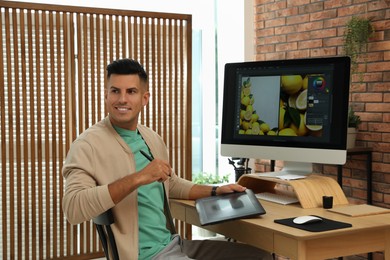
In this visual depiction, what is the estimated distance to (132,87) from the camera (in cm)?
269

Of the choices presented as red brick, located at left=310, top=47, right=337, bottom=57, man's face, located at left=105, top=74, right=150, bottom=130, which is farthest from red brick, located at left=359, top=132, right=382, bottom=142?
man's face, located at left=105, top=74, right=150, bottom=130

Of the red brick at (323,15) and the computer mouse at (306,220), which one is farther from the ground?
the red brick at (323,15)

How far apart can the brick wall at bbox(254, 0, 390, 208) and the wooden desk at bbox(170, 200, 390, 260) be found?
134 centimetres

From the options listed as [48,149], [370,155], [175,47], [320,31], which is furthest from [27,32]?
[370,155]

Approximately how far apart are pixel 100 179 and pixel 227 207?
0.60m

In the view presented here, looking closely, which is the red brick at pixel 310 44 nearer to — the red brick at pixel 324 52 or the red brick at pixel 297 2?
the red brick at pixel 324 52

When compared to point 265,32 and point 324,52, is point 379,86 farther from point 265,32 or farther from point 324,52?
point 265,32

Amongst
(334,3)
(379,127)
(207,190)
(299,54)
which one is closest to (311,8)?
(334,3)

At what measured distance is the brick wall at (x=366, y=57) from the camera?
3.99 m

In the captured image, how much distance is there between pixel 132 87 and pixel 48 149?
1.79 meters

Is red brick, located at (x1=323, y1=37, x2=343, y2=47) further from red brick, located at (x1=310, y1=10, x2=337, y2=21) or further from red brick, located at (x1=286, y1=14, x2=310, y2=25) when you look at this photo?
red brick, located at (x1=286, y1=14, x2=310, y2=25)

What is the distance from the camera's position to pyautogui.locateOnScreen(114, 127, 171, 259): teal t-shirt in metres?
2.62

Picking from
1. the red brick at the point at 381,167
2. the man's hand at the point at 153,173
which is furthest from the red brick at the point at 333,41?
the man's hand at the point at 153,173

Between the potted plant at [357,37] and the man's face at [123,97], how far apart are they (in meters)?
1.90
